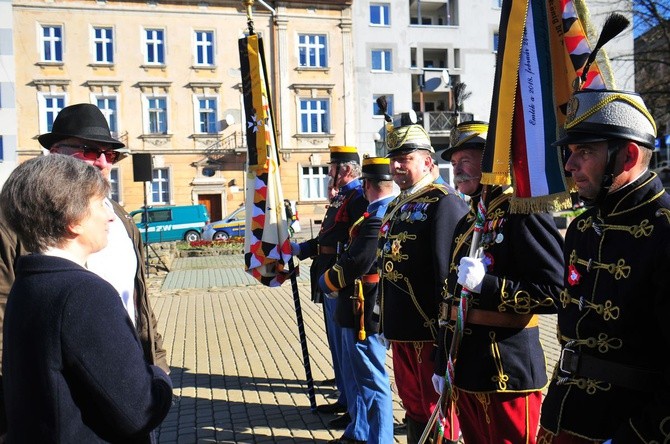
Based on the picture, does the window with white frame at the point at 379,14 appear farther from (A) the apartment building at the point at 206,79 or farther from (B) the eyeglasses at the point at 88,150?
(B) the eyeglasses at the point at 88,150

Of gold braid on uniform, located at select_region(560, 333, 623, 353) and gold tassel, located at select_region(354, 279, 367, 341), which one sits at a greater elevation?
gold braid on uniform, located at select_region(560, 333, 623, 353)

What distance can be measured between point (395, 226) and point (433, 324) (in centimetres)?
65

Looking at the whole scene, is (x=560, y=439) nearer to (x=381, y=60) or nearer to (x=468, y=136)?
(x=468, y=136)

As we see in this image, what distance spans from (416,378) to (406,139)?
1500 millimetres

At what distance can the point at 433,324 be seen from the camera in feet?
11.3

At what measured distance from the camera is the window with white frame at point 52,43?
29.9 meters

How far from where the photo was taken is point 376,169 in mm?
4520

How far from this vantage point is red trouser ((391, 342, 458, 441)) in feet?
11.2

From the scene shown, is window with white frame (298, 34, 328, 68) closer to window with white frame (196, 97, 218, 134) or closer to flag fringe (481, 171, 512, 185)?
window with white frame (196, 97, 218, 134)

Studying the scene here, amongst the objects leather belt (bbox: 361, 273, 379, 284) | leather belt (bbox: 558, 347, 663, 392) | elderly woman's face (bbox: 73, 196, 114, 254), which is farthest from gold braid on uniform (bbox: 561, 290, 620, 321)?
leather belt (bbox: 361, 273, 379, 284)

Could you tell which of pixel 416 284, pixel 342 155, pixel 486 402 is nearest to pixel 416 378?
pixel 416 284

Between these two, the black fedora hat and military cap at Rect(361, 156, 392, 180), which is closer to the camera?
the black fedora hat

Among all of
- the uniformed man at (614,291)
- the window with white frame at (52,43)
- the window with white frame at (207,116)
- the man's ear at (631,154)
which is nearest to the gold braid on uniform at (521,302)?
the uniformed man at (614,291)

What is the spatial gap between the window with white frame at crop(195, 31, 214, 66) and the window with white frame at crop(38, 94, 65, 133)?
7188 mm
